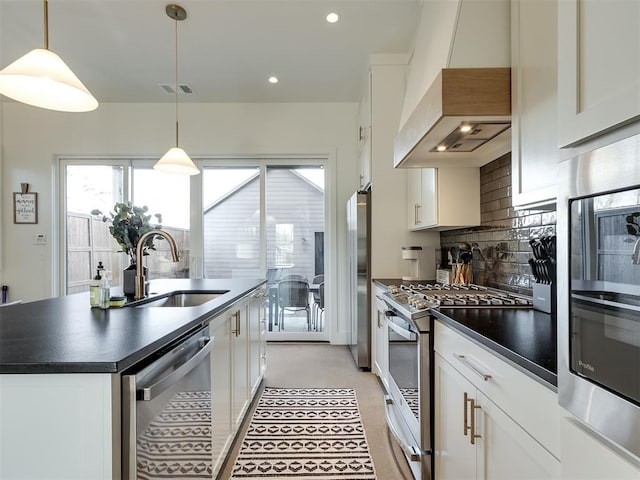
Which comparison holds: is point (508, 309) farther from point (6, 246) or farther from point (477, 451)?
point (6, 246)

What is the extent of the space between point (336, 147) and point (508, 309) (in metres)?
3.24

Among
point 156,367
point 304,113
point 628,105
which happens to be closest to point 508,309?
point 628,105

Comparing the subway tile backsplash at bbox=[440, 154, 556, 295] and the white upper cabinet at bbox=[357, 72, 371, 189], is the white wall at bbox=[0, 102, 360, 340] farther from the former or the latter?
the subway tile backsplash at bbox=[440, 154, 556, 295]

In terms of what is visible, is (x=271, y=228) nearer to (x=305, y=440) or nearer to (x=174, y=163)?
(x=174, y=163)

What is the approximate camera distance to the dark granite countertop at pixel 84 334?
85cm

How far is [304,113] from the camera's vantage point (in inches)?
175

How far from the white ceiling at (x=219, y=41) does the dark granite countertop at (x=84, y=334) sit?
237 centimetres

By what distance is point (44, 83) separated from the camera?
1622mm

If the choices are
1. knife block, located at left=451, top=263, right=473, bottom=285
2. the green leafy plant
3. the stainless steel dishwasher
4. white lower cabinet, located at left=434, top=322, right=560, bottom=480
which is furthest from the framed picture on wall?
white lower cabinet, located at left=434, top=322, right=560, bottom=480

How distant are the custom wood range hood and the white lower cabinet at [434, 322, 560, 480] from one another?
93 cm

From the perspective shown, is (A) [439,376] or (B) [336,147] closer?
(A) [439,376]

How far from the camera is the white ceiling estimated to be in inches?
108

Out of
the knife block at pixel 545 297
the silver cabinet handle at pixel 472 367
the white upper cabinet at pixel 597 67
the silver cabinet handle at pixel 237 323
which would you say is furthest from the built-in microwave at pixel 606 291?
the silver cabinet handle at pixel 237 323

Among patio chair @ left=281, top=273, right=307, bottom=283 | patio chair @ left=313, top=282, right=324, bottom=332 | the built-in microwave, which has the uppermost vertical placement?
the built-in microwave
